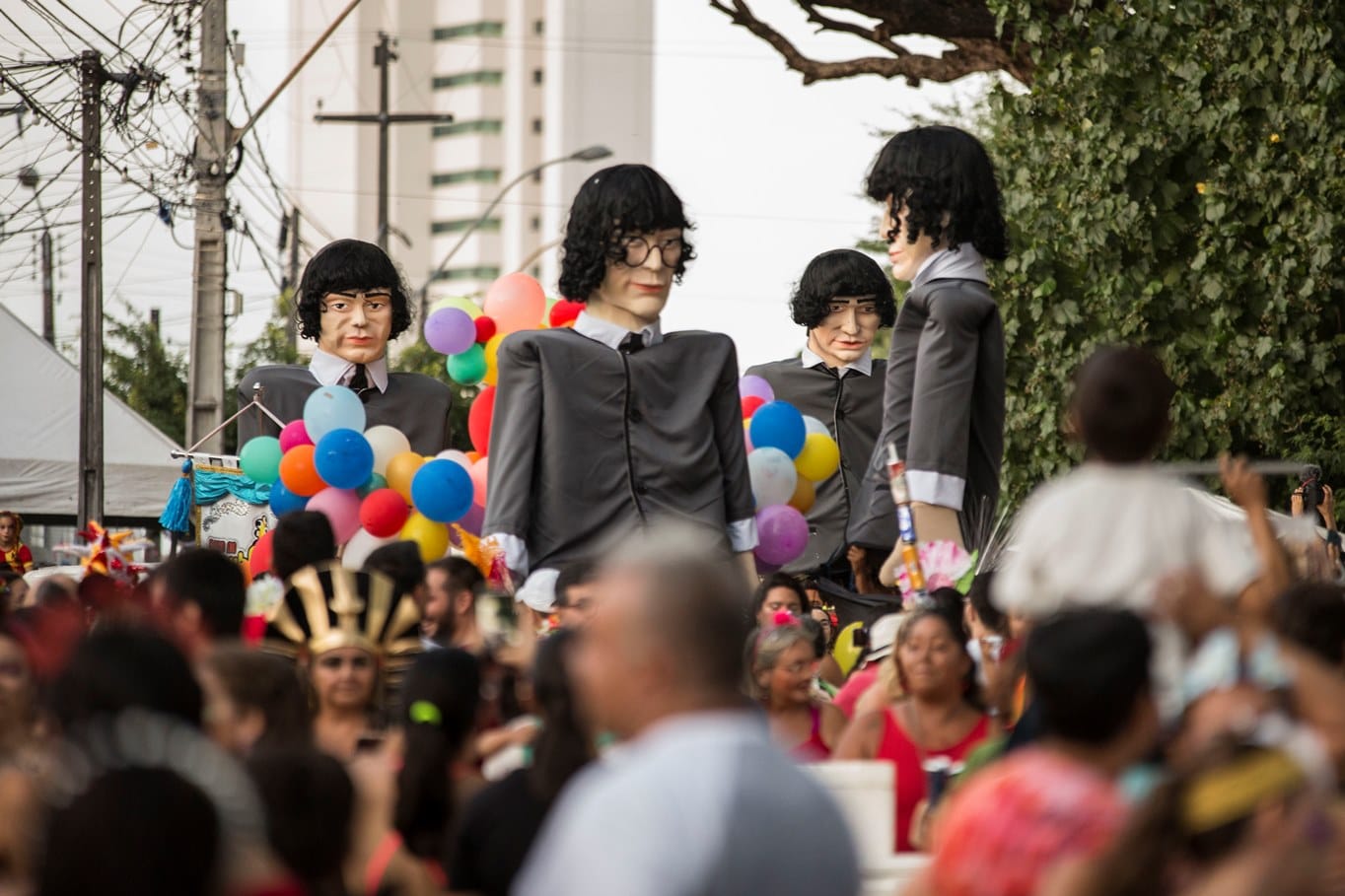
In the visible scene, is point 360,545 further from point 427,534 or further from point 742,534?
point 742,534

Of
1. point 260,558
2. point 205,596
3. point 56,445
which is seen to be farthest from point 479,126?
point 205,596

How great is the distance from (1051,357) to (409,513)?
624 cm

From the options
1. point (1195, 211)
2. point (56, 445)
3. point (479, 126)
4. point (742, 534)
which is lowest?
point (56, 445)

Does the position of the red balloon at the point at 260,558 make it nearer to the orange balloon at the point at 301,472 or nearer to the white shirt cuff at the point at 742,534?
the orange balloon at the point at 301,472

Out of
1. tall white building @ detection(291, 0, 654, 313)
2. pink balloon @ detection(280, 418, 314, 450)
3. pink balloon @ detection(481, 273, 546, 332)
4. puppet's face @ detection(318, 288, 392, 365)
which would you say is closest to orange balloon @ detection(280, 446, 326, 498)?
pink balloon @ detection(280, 418, 314, 450)

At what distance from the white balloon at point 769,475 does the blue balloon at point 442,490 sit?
102 centimetres

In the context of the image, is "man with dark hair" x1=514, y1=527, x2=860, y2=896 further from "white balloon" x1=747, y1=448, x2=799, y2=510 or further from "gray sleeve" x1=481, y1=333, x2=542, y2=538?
"white balloon" x1=747, y1=448, x2=799, y2=510

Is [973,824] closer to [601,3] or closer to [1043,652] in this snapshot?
[1043,652]

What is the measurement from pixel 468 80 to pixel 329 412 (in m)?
87.9

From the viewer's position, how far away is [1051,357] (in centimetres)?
1373

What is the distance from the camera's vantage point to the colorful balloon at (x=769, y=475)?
8328 mm

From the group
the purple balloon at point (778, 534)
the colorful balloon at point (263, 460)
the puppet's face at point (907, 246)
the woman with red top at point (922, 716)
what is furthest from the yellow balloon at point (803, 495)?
the woman with red top at point (922, 716)

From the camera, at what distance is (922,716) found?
6020 mm

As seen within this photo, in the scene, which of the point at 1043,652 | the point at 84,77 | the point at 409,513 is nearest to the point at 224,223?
the point at 84,77
